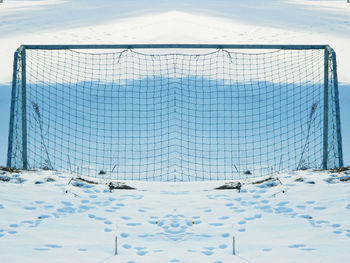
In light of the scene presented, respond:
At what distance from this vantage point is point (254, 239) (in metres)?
4.43

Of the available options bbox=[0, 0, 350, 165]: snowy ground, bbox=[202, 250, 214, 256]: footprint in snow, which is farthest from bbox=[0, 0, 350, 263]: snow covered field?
bbox=[0, 0, 350, 165]: snowy ground

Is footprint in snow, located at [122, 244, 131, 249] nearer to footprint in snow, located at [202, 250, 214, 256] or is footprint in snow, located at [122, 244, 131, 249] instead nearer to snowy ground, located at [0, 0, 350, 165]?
footprint in snow, located at [202, 250, 214, 256]

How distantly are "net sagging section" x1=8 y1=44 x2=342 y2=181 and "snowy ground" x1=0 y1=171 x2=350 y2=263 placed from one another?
1218 millimetres

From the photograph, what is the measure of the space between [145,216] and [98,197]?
0.73 meters

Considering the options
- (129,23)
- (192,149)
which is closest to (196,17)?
(129,23)

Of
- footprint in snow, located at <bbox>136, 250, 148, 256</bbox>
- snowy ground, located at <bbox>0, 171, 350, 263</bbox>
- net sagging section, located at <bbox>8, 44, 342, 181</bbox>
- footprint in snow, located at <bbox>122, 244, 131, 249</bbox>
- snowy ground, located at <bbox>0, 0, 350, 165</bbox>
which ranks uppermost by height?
snowy ground, located at <bbox>0, 0, 350, 165</bbox>

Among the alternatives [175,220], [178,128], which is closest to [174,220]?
[175,220]

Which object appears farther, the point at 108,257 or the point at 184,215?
the point at 184,215

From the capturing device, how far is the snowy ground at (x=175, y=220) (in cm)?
415

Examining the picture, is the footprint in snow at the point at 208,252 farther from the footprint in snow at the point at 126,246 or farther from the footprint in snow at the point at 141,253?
the footprint in snow at the point at 126,246

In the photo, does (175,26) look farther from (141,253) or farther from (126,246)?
(141,253)

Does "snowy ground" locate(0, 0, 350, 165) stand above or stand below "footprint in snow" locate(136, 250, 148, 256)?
above

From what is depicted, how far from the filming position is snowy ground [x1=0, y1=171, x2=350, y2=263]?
4148mm

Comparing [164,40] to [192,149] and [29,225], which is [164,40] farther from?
[29,225]
